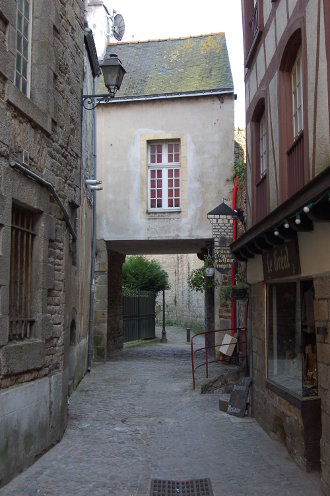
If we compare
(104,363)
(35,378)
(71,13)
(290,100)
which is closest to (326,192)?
(290,100)

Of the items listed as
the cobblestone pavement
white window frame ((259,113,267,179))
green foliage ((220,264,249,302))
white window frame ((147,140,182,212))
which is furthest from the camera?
white window frame ((147,140,182,212))


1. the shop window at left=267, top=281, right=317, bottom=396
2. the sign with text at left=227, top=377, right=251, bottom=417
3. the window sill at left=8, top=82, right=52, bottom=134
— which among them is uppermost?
the window sill at left=8, top=82, right=52, bottom=134

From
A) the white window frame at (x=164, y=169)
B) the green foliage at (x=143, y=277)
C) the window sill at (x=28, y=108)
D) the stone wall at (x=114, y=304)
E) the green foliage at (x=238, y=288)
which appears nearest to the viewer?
the window sill at (x=28, y=108)

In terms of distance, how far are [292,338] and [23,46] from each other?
4582mm

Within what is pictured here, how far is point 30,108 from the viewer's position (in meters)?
5.63

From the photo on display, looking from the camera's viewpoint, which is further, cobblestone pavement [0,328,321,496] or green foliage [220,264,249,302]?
green foliage [220,264,249,302]

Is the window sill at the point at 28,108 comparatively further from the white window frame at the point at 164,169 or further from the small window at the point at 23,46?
the white window frame at the point at 164,169

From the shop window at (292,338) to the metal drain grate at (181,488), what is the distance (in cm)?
143

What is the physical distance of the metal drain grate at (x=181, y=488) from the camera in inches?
193

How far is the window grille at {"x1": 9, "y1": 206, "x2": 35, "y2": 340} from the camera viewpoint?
5594 millimetres

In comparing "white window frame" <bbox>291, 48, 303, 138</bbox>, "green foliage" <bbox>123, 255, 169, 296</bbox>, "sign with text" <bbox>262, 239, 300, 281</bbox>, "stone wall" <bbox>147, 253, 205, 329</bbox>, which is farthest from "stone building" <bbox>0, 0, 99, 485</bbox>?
"stone wall" <bbox>147, 253, 205, 329</bbox>

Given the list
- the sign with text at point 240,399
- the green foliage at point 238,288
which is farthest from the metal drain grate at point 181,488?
the green foliage at point 238,288

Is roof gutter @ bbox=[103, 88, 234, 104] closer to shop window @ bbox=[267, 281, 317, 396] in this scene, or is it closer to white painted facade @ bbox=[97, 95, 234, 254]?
white painted facade @ bbox=[97, 95, 234, 254]

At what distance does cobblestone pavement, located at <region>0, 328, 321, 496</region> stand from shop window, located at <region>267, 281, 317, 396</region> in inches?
31.2
